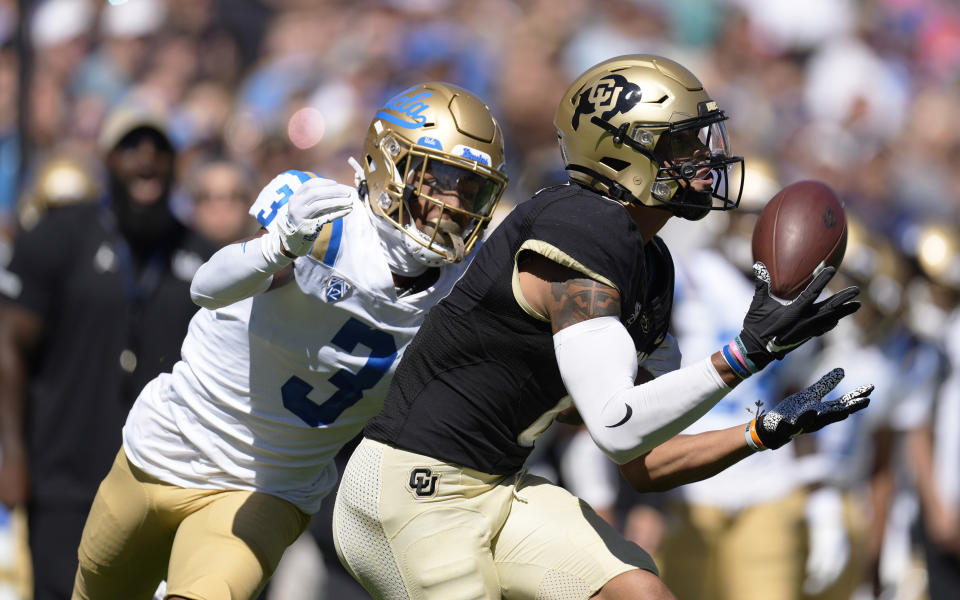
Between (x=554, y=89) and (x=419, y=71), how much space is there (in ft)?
3.28

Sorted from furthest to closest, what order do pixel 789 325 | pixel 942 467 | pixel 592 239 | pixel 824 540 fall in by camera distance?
pixel 942 467 < pixel 824 540 < pixel 592 239 < pixel 789 325

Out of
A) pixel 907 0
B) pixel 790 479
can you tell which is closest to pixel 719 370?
pixel 790 479

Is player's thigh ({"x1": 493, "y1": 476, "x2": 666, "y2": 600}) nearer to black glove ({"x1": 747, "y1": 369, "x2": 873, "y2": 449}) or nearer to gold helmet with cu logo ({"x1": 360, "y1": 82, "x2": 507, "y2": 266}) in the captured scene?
black glove ({"x1": 747, "y1": 369, "x2": 873, "y2": 449})

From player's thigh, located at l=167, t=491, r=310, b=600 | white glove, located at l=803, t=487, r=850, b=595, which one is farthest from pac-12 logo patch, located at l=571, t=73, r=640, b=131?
white glove, located at l=803, t=487, r=850, b=595

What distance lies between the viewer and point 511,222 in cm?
300

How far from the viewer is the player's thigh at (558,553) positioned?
298 centimetres

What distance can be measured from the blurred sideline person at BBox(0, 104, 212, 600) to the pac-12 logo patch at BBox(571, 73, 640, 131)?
2.06 m

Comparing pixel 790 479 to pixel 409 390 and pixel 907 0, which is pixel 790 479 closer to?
pixel 409 390

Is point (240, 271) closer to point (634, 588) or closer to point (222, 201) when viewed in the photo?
point (634, 588)

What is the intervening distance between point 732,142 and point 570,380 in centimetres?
590

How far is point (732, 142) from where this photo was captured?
8406 millimetres

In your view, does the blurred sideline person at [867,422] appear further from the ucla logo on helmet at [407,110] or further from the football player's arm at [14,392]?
the football player's arm at [14,392]

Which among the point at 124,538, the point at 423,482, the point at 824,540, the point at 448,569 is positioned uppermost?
the point at 423,482

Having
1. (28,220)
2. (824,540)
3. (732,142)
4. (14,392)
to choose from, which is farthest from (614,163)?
(732,142)
